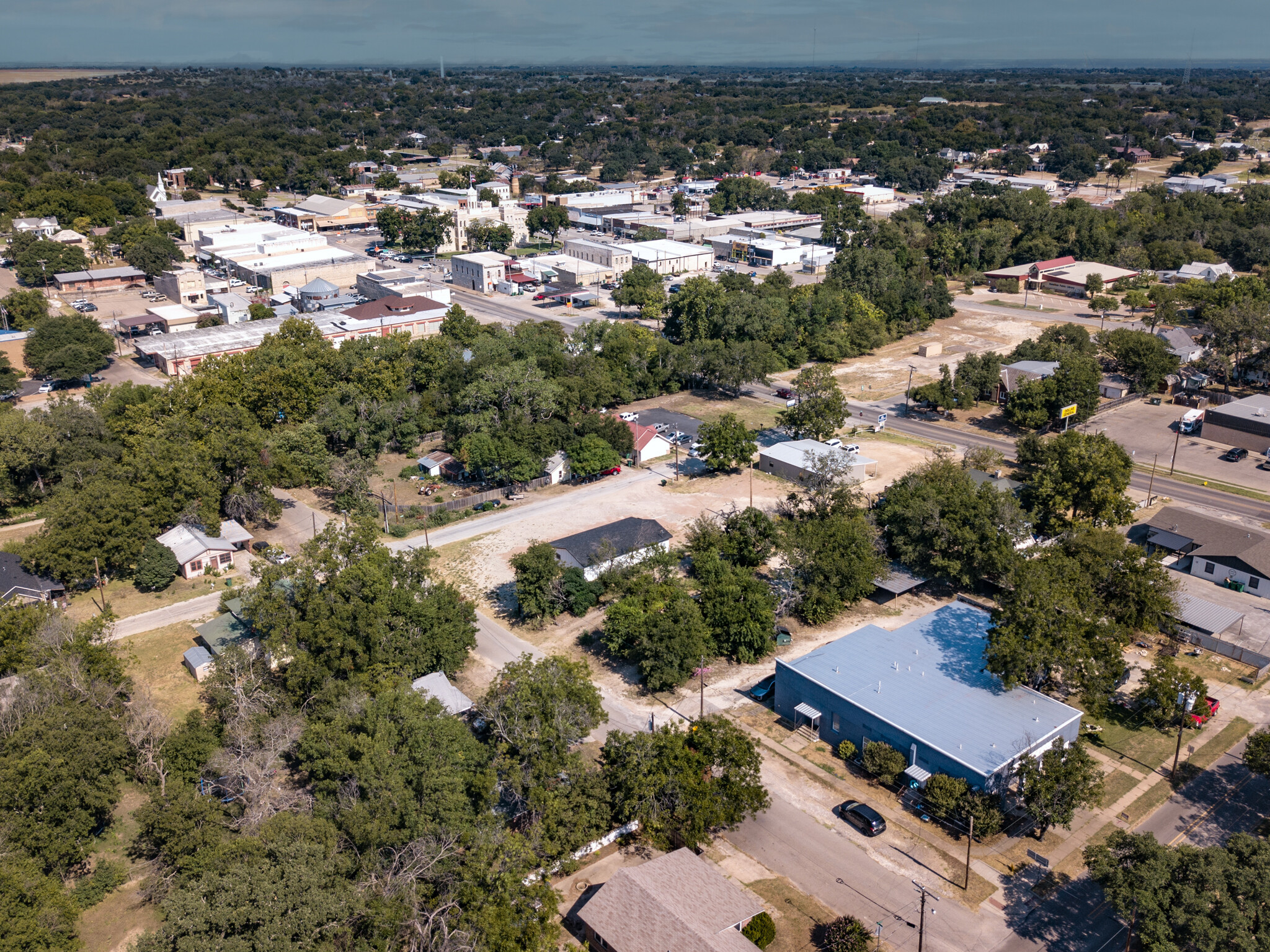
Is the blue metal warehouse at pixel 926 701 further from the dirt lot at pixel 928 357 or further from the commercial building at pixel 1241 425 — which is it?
the dirt lot at pixel 928 357

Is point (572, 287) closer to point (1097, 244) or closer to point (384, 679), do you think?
point (1097, 244)

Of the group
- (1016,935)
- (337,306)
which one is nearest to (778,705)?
(1016,935)

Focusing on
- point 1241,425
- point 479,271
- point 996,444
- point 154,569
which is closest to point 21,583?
point 154,569

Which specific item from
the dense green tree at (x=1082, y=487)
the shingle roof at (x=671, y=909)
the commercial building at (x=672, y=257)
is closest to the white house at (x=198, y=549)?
the shingle roof at (x=671, y=909)

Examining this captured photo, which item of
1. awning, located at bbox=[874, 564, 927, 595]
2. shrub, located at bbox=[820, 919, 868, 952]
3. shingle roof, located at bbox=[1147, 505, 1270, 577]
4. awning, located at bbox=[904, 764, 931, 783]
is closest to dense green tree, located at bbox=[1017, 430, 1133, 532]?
shingle roof, located at bbox=[1147, 505, 1270, 577]

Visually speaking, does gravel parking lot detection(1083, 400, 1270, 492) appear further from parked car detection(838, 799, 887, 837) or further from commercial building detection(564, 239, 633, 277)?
commercial building detection(564, 239, 633, 277)

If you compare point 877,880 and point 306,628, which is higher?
point 306,628

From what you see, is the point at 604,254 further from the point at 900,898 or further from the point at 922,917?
the point at 922,917

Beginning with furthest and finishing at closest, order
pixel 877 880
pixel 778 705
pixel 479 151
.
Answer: pixel 479 151 → pixel 778 705 → pixel 877 880
